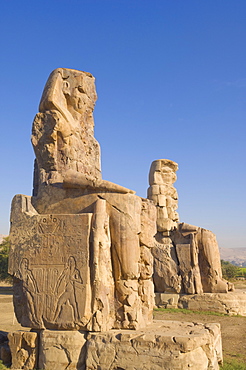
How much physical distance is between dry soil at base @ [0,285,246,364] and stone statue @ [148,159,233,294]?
110cm

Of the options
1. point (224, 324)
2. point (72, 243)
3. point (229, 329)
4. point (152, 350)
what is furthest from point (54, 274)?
point (224, 324)

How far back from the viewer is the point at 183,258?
33.2 feet

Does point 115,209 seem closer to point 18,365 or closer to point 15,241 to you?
point 15,241

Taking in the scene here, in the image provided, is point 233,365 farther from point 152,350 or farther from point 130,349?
point 130,349

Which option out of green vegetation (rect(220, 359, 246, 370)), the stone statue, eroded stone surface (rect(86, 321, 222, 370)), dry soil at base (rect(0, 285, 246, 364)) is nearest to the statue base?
the stone statue

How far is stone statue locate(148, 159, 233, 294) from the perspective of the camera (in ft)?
32.6

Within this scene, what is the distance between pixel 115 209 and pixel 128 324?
1.39 metres

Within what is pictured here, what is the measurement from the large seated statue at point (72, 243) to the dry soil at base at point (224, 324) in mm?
1513

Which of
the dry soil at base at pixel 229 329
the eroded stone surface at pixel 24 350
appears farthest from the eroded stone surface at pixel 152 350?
the dry soil at base at pixel 229 329

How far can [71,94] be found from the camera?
5.77 metres

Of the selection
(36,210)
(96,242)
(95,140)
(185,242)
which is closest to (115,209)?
(96,242)

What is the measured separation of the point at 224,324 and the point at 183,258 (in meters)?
2.45

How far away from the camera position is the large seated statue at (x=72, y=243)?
461 cm

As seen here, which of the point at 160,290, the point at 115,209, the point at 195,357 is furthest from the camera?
the point at 160,290
